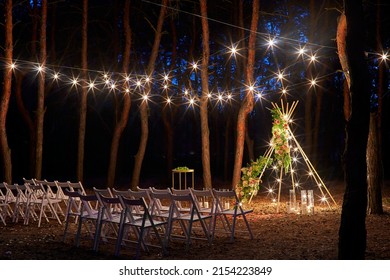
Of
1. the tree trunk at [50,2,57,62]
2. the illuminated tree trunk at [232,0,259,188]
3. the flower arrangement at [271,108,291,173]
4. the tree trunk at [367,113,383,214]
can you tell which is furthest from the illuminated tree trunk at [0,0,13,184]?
the tree trunk at [367,113,383,214]

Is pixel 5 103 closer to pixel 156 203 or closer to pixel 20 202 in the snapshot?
pixel 20 202

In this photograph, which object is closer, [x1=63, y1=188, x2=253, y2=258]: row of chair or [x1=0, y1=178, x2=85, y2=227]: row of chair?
[x1=63, y1=188, x2=253, y2=258]: row of chair

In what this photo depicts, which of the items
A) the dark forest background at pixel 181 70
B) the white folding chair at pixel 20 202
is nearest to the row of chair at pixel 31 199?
the white folding chair at pixel 20 202

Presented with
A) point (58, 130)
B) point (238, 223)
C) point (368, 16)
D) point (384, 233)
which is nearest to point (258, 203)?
point (238, 223)

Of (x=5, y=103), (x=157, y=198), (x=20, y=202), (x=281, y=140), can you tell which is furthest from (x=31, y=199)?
(x=281, y=140)

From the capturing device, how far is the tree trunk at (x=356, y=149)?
16.7 ft

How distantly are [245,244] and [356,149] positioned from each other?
2780 mm

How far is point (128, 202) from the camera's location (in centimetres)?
610

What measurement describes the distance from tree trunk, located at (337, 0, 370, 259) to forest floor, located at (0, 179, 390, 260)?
105cm

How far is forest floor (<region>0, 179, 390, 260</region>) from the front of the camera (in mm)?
6332

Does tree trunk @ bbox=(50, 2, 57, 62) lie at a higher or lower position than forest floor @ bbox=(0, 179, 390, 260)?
higher

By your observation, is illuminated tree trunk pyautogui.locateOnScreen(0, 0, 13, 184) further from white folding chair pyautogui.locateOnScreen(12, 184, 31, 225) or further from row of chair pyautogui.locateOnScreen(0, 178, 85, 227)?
white folding chair pyautogui.locateOnScreen(12, 184, 31, 225)

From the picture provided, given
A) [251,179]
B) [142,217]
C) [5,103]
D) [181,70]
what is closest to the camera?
[142,217]

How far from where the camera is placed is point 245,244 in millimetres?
7168
